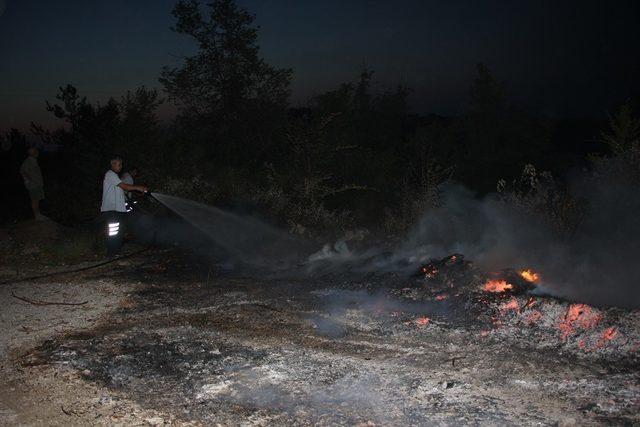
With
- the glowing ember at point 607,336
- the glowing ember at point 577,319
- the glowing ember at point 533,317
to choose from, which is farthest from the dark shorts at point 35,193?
the glowing ember at point 607,336

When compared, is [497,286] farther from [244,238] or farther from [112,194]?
[112,194]

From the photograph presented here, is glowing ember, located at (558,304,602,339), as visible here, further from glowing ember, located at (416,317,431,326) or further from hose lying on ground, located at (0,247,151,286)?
hose lying on ground, located at (0,247,151,286)

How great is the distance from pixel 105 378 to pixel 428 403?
2.82 meters

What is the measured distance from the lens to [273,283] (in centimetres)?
764

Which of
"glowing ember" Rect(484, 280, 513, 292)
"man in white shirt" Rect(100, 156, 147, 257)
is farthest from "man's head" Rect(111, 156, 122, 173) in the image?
"glowing ember" Rect(484, 280, 513, 292)

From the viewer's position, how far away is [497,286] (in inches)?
253

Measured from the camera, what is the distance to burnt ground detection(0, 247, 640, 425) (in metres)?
3.82

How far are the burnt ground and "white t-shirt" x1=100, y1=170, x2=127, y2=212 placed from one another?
2.58 meters

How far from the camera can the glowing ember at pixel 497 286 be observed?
6359 millimetres

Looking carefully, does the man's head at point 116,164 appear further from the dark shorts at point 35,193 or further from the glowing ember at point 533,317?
the glowing ember at point 533,317

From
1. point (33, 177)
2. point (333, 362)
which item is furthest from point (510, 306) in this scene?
point (33, 177)

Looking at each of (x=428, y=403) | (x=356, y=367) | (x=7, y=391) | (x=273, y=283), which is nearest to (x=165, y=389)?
(x=7, y=391)

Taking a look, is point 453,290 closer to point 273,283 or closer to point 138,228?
point 273,283

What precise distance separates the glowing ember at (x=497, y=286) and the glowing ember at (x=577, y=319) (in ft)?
3.31
